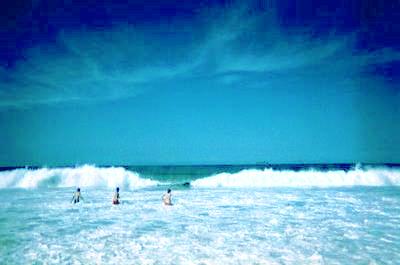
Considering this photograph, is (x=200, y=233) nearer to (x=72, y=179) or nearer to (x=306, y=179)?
(x=306, y=179)

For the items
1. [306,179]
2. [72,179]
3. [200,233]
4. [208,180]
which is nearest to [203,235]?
[200,233]

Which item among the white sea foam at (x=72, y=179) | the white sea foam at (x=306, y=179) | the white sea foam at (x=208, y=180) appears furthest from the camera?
the white sea foam at (x=72, y=179)

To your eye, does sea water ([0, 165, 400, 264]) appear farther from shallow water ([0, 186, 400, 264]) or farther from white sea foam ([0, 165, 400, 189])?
white sea foam ([0, 165, 400, 189])

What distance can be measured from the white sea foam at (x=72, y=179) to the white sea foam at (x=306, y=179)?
313 inches

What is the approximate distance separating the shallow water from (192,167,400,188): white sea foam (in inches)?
776

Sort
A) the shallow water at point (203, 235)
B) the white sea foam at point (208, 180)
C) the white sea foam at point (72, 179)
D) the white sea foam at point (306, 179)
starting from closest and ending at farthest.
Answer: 1. the shallow water at point (203, 235)
2. the white sea foam at point (306, 179)
3. the white sea foam at point (208, 180)
4. the white sea foam at point (72, 179)

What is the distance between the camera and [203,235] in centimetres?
1190

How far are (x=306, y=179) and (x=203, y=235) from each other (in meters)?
30.4

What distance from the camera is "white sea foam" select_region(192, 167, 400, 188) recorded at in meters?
37.7

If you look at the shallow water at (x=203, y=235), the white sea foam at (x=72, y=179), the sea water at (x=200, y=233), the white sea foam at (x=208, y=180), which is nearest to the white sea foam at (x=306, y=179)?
the white sea foam at (x=208, y=180)

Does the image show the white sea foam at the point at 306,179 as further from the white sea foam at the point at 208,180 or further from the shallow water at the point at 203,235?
the shallow water at the point at 203,235

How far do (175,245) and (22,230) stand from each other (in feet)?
20.6

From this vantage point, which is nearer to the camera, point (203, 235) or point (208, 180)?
point (203, 235)

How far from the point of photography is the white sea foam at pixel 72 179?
127 feet
